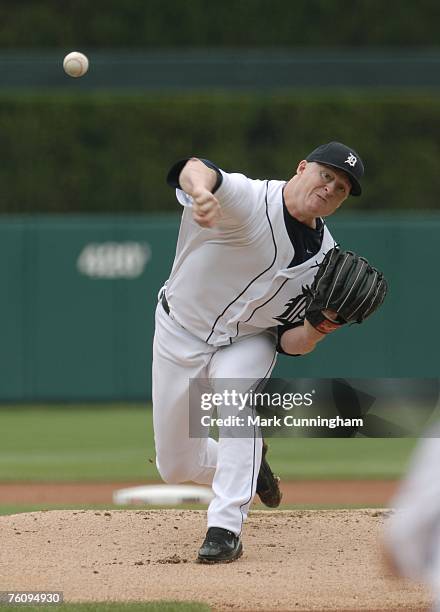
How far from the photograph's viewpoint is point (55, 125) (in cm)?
1486

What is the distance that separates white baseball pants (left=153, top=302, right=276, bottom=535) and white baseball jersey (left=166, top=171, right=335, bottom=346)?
6 cm

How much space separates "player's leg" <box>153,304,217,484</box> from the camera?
15.7 feet

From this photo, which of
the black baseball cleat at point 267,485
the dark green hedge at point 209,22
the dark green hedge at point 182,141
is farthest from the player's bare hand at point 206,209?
the dark green hedge at point 209,22

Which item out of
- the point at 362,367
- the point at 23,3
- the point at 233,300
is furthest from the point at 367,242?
the point at 23,3

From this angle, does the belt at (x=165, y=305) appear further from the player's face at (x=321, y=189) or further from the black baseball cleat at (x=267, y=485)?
the black baseball cleat at (x=267, y=485)

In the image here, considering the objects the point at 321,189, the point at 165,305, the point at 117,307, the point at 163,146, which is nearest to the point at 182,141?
the point at 163,146

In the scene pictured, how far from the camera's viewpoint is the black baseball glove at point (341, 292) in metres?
4.54

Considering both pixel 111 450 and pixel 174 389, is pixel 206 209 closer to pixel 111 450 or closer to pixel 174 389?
pixel 174 389

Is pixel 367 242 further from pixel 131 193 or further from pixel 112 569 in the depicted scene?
pixel 112 569

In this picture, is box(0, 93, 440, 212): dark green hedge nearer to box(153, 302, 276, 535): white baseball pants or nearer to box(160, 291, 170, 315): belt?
box(160, 291, 170, 315): belt

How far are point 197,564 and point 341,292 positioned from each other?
3.80 ft

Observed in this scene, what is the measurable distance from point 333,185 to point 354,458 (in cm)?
495

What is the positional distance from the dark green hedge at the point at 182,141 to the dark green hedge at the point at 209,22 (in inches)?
129

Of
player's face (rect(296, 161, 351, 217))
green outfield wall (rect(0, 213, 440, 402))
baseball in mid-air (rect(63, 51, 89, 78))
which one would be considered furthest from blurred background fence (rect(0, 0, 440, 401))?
player's face (rect(296, 161, 351, 217))
